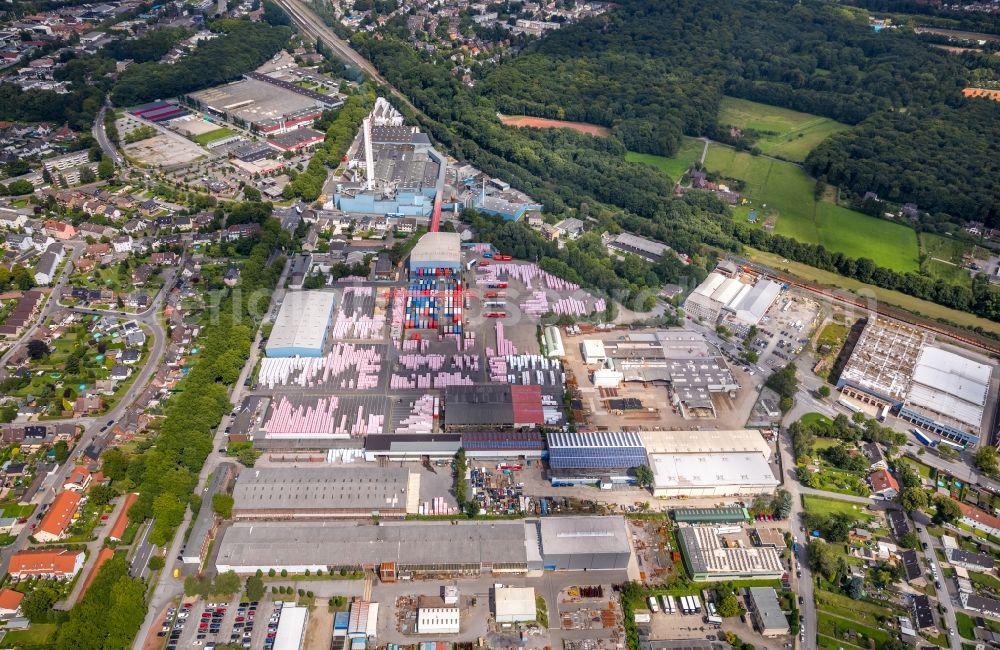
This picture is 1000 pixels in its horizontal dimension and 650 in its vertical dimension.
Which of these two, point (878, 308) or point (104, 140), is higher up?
point (878, 308)

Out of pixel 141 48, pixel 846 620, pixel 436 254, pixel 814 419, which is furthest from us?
pixel 141 48

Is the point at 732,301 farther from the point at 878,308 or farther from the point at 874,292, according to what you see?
the point at 874,292

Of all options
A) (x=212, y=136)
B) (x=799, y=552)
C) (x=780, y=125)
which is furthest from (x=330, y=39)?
(x=799, y=552)

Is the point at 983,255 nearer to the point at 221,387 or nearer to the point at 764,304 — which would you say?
the point at 764,304

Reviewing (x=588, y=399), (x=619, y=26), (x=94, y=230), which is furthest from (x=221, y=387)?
(x=619, y=26)

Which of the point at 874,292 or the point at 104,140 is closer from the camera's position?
the point at 874,292

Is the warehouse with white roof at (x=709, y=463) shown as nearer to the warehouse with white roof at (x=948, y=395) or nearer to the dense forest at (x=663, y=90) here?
the warehouse with white roof at (x=948, y=395)
